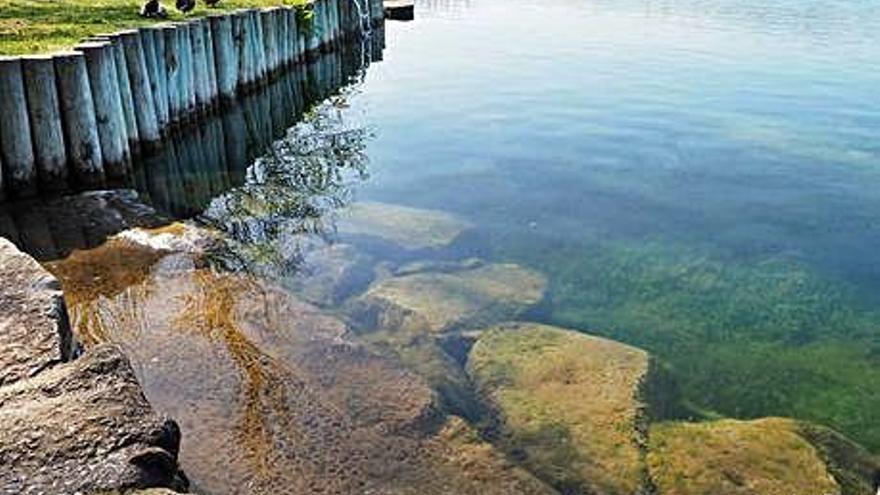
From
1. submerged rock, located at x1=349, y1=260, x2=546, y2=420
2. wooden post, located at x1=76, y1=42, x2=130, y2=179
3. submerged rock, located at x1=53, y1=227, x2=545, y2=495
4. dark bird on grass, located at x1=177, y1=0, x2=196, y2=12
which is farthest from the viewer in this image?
dark bird on grass, located at x1=177, y1=0, x2=196, y2=12

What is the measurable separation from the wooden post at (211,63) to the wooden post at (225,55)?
96 millimetres

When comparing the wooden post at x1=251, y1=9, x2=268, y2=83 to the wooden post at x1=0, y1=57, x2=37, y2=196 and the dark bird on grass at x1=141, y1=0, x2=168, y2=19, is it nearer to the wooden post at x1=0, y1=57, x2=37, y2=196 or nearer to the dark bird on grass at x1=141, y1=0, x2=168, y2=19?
the dark bird on grass at x1=141, y1=0, x2=168, y2=19

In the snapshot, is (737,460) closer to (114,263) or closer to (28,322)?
(28,322)

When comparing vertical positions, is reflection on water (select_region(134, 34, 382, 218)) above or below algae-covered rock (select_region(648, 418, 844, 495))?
above

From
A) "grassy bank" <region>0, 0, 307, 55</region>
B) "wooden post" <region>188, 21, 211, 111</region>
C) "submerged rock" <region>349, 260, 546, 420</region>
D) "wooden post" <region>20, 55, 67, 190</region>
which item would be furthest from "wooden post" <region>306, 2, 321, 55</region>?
"submerged rock" <region>349, 260, 546, 420</region>

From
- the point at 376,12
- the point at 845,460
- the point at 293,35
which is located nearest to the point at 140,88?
the point at 845,460

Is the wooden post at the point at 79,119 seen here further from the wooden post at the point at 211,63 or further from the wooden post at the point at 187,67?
the wooden post at the point at 211,63

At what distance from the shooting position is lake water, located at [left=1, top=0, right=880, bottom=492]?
10.6 m

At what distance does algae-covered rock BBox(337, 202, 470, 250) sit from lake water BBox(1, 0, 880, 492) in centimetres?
20

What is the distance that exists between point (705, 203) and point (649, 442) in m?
8.21

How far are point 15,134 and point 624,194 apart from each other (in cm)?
957

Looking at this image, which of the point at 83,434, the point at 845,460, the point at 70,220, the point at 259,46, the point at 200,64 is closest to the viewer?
the point at 83,434

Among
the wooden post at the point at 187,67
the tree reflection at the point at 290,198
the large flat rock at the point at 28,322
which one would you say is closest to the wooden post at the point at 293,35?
the tree reflection at the point at 290,198

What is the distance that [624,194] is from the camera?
53.3ft
